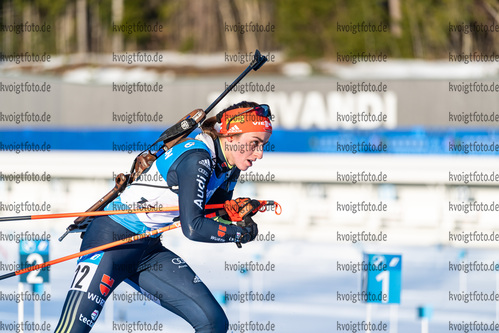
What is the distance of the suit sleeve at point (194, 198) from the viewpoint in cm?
500

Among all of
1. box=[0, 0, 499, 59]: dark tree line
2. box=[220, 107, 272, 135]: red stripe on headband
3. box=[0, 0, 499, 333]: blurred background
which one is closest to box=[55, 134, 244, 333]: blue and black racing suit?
box=[220, 107, 272, 135]: red stripe on headband

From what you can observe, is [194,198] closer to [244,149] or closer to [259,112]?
[244,149]

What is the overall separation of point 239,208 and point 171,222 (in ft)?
1.59

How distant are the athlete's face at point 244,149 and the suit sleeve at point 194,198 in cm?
25

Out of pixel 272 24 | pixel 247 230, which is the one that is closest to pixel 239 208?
pixel 247 230

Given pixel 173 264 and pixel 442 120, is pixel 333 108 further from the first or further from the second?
pixel 173 264

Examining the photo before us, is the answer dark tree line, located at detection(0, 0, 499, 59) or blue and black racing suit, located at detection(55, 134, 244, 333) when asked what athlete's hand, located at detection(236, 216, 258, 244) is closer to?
blue and black racing suit, located at detection(55, 134, 244, 333)

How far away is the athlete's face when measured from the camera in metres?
5.31

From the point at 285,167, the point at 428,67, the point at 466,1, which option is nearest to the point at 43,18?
the point at 466,1

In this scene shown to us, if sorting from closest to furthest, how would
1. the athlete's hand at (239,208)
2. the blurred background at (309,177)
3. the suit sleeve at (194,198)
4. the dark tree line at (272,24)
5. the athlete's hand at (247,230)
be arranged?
1. the suit sleeve at (194,198)
2. the athlete's hand at (247,230)
3. the athlete's hand at (239,208)
4. the blurred background at (309,177)
5. the dark tree line at (272,24)

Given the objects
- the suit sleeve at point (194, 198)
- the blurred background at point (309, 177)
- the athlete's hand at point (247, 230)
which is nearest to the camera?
the suit sleeve at point (194, 198)

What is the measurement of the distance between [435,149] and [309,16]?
131ft

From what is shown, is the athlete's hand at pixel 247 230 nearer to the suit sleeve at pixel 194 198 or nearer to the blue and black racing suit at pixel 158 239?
the blue and black racing suit at pixel 158 239

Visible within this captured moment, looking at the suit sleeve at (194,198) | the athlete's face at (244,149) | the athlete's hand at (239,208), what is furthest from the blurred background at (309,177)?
the suit sleeve at (194,198)
